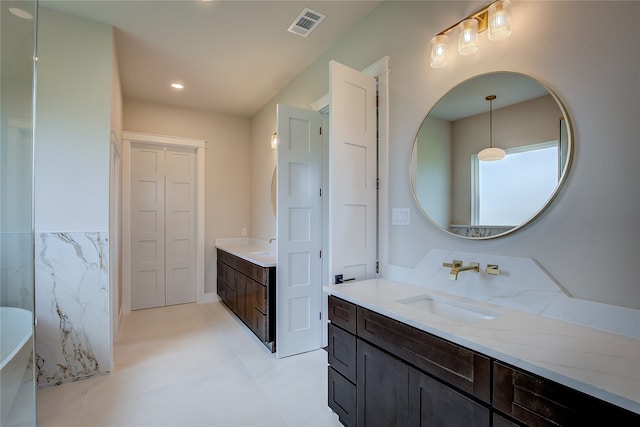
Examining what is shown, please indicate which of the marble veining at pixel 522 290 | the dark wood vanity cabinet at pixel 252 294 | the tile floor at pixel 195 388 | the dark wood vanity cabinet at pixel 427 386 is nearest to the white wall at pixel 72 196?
the tile floor at pixel 195 388

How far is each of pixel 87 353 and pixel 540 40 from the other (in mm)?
3597

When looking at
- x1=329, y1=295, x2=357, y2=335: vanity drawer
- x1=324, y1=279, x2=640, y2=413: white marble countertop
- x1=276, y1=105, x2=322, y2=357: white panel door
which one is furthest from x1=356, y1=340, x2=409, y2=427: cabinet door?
x1=276, y1=105, x2=322, y2=357: white panel door

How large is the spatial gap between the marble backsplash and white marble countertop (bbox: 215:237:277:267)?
1271mm

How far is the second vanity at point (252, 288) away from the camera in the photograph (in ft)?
9.21

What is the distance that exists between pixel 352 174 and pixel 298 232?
0.94 m

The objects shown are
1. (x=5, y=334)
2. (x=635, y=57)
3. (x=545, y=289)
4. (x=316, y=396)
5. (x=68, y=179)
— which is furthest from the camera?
(x=68, y=179)

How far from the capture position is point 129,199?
4.04 meters

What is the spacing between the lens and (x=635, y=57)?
3.68 ft

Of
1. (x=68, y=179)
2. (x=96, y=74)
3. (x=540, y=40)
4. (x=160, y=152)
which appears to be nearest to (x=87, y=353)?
(x=68, y=179)

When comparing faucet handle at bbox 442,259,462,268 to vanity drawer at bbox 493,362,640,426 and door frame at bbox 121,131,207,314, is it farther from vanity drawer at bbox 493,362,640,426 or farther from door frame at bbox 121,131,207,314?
door frame at bbox 121,131,207,314

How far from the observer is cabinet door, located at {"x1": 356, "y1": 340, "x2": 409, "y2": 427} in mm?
1368

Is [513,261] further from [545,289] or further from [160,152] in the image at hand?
[160,152]

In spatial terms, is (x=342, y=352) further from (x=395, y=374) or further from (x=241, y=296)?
(x=241, y=296)

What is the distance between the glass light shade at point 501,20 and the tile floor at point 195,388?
7.64 ft
